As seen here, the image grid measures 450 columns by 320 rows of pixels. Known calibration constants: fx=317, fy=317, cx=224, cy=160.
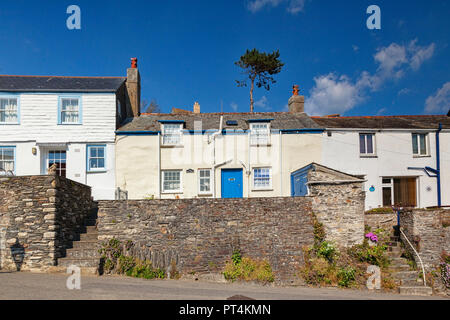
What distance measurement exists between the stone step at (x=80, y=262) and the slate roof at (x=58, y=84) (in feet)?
30.5

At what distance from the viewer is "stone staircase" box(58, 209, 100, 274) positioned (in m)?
10.0

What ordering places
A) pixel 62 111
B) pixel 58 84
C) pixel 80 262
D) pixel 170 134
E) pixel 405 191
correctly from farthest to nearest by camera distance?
pixel 405 191 → pixel 170 134 → pixel 58 84 → pixel 62 111 → pixel 80 262

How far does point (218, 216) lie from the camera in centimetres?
1139

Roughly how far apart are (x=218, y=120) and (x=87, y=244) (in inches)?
400

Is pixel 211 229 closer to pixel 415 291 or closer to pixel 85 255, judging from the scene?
pixel 85 255

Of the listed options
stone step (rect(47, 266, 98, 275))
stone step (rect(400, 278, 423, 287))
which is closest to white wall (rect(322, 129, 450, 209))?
stone step (rect(400, 278, 423, 287))

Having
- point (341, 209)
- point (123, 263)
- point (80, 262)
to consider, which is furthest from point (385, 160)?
point (80, 262)

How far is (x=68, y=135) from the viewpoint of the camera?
16.1 meters

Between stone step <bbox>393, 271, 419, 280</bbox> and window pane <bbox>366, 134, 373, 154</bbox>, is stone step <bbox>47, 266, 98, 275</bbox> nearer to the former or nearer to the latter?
stone step <bbox>393, 271, 419, 280</bbox>

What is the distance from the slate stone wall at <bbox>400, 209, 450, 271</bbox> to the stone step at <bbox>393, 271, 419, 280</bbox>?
69 cm

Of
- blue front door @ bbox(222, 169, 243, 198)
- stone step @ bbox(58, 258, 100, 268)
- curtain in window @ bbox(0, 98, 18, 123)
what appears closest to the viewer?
stone step @ bbox(58, 258, 100, 268)

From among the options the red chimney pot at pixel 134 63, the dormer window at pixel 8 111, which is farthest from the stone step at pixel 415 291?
the dormer window at pixel 8 111

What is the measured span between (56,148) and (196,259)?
10218 mm
